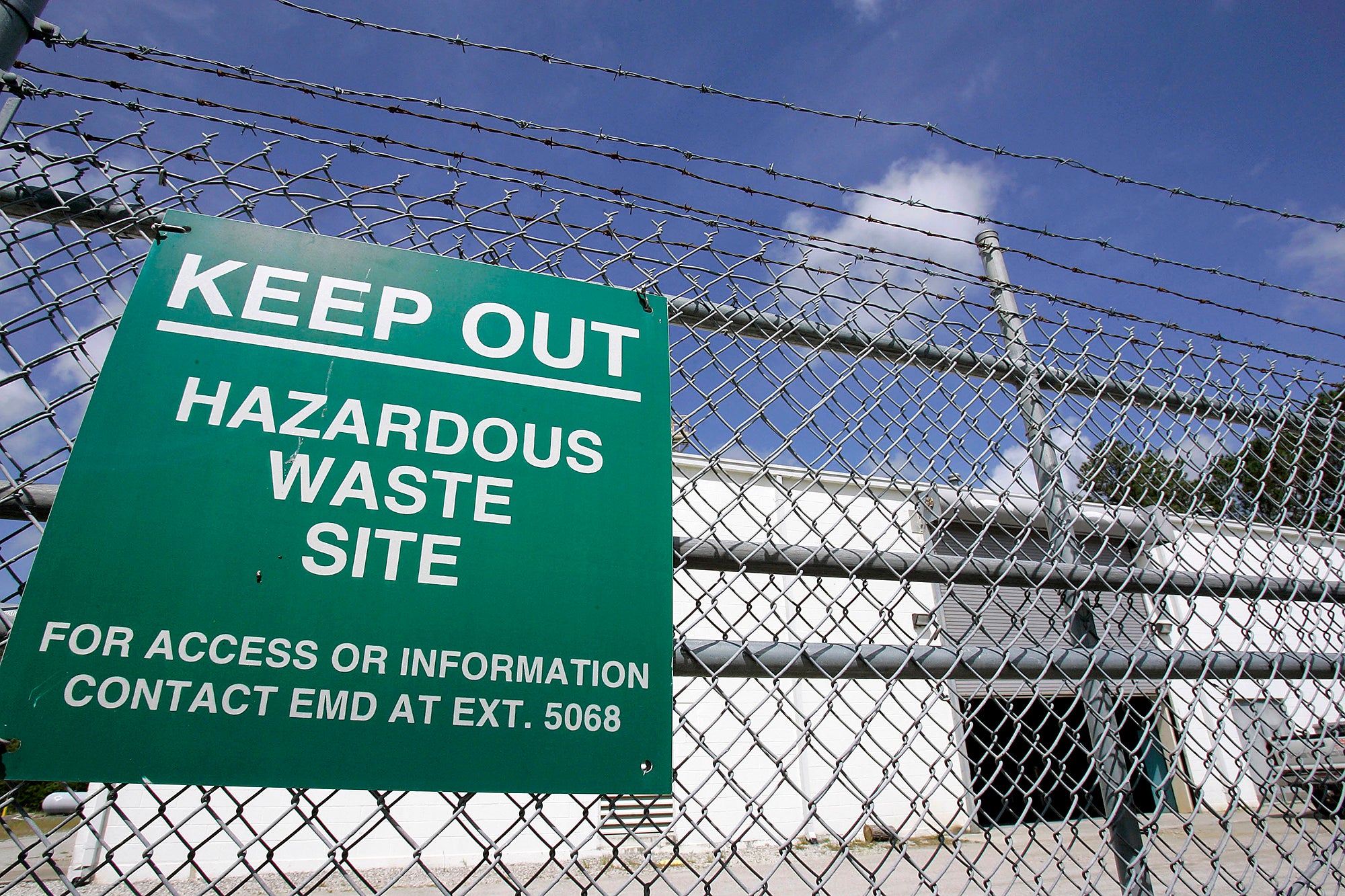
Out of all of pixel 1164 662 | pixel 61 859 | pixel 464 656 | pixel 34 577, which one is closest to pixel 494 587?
pixel 464 656

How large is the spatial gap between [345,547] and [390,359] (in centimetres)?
39

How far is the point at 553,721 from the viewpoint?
1249 millimetres

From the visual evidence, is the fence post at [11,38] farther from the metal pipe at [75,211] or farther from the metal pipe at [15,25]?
the metal pipe at [75,211]

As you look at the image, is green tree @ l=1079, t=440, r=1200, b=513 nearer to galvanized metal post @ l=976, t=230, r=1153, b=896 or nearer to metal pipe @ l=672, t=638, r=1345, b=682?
galvanized metal post @ l=976, t=230, r=1153, b=896

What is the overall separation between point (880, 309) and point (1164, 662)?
3.92 ft

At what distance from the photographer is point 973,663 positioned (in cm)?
171

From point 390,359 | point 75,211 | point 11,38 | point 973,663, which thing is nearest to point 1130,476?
point 973,663

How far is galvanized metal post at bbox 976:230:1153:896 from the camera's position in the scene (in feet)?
5.69

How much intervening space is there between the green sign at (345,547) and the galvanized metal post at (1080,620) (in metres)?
1.16

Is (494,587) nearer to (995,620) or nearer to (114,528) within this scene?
(114,528)

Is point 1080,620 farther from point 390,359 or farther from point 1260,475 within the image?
point 390,359

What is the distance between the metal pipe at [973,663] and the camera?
5.06 ft

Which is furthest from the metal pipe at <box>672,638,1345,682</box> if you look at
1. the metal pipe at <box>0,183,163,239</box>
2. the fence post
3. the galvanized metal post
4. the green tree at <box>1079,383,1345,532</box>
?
the fence post

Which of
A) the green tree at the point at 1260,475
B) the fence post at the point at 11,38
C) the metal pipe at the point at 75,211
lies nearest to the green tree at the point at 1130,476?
the green tree at the point at 1260,475
